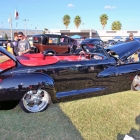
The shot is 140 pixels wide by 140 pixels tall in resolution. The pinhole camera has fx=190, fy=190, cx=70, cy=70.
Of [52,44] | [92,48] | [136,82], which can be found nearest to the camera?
[136,82]

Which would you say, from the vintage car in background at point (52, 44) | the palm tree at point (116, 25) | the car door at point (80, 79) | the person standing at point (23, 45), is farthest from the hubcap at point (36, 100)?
the palm tree at point (116, 25)

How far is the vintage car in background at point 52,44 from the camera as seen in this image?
1099 cm

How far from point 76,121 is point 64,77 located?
33.5 inches

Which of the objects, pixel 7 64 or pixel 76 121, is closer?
pixel 76 121

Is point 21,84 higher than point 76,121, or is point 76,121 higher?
point 21,84

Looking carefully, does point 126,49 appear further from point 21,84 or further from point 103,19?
point 103,19

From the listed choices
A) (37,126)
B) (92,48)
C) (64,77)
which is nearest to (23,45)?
(92,48)

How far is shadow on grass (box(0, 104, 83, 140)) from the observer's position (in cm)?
258

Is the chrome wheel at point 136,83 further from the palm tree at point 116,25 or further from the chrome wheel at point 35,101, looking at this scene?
the palm tree at point 116,25

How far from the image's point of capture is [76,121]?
3.00m

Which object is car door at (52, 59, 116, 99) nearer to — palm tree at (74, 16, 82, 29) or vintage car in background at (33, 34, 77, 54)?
vintage car in background at (33, 34, 77, 54)

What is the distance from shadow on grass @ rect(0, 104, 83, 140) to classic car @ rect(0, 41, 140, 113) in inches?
7.6

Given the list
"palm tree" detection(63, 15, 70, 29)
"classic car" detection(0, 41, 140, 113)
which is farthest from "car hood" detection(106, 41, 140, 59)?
"palm tree" detection(63, 15, 70, 29)

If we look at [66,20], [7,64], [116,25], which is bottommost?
[7,64]
